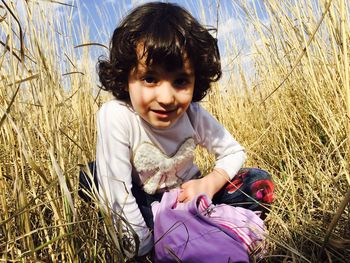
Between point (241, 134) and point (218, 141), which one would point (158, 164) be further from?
point (241, 134)

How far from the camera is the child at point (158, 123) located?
3.58 ft

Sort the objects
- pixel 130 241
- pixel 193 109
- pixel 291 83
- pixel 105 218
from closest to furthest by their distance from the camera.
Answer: pixel 105 218
pixel 130 241
pixel 193 109
pixel 291 83

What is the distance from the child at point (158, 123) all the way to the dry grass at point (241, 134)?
0.09 metres

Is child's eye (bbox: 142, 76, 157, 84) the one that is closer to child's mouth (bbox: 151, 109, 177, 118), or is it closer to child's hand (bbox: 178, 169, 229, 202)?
child's mouth (bbox: 151, 109, 177, 118)

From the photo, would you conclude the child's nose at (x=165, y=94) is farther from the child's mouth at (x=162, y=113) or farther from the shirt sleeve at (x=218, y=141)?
the shirt sleeve at (x=218, y=141)

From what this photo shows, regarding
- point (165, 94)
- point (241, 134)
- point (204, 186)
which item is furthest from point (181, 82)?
point (241, 134)

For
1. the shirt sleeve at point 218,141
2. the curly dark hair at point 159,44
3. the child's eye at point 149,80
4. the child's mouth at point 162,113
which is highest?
the curly dark hair at point 159,44

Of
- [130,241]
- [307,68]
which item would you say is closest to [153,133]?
[130,241]

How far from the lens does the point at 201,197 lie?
1.15 m

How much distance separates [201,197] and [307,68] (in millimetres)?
613

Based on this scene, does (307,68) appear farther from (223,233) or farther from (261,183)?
(223,233)

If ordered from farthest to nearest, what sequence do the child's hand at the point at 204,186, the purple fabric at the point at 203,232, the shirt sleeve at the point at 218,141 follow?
the shirt sleeve at the point at 218,141 → the child's hand at the point at 204,186 → the purple fabric at the point at 203,232

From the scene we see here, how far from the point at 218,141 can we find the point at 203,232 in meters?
0.40

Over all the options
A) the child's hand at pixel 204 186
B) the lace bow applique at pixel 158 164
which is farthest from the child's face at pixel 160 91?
the child's hand at pixel 204 186
